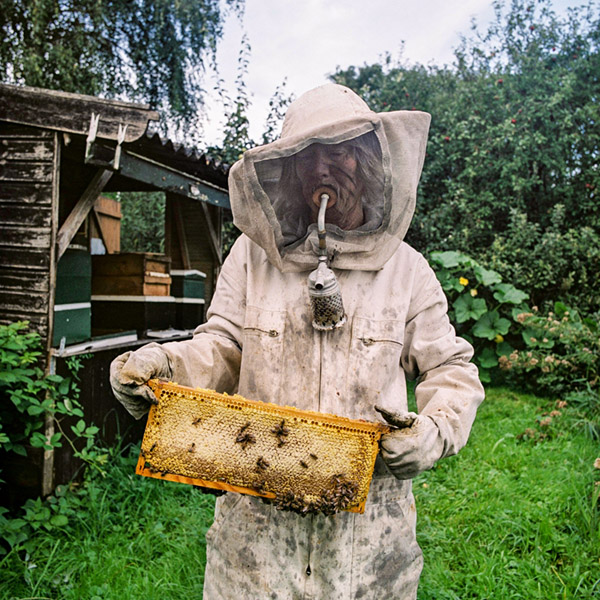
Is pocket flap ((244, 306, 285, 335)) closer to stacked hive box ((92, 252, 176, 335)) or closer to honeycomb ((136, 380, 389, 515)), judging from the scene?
honeycomb ((136, 380, 389, 515))

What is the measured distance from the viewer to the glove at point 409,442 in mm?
1325

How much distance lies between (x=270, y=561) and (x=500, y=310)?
6.84 meters

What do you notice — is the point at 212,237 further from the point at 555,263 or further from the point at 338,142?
the point at 555,263

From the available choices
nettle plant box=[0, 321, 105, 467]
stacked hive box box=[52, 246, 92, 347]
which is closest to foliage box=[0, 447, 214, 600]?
nettle plant box=[0, 321, 105, 467]

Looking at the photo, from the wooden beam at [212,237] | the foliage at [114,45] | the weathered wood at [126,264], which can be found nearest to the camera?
the weathered wood at [126,264]

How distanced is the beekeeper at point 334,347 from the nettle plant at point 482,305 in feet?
19.4

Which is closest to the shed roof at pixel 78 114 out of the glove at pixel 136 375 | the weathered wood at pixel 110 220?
the glove at pixel 136 375

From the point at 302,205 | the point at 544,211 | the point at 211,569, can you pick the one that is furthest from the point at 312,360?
the point at 544,211

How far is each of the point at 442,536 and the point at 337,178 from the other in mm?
2914

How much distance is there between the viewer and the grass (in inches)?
121

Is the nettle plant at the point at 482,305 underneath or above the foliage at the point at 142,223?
underneath

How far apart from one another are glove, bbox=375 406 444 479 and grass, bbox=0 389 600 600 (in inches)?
84.8

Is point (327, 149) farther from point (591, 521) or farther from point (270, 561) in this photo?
point (591, 521)

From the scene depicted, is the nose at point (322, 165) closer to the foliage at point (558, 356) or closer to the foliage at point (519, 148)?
the foliage at point (558, 356)
